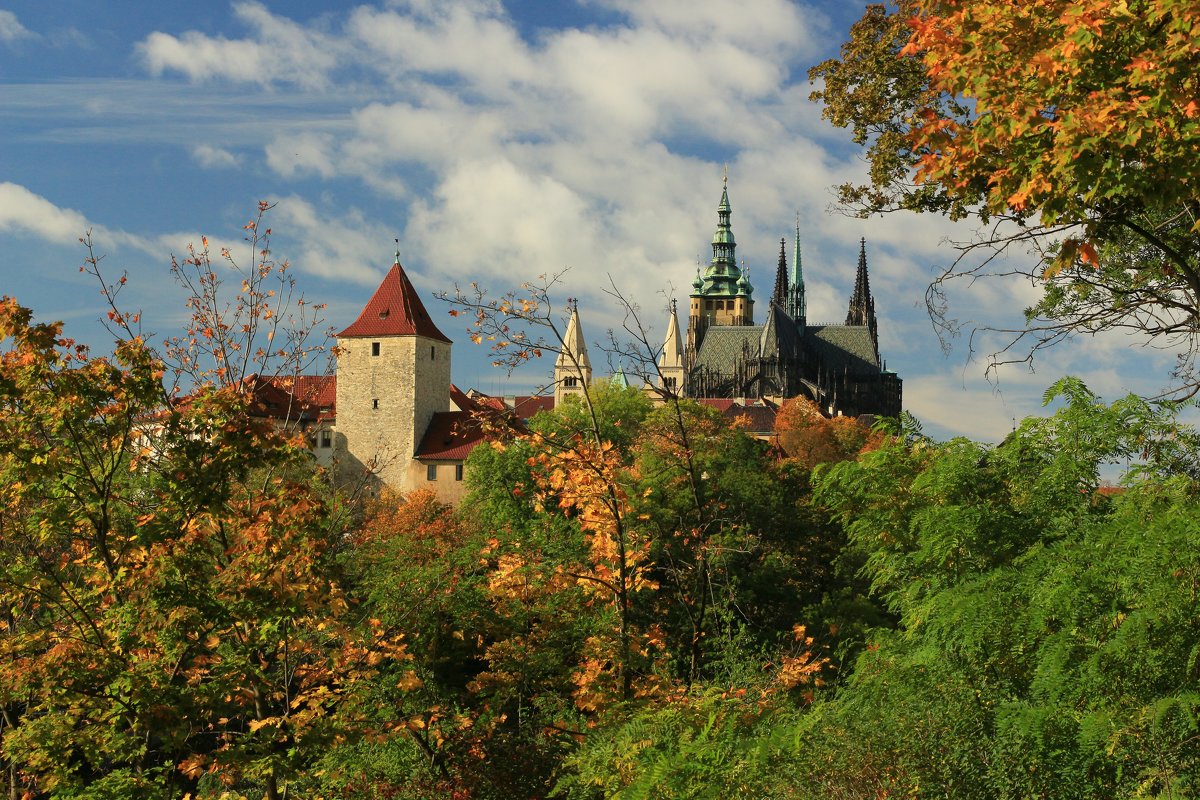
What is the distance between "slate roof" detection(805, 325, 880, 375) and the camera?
128 m

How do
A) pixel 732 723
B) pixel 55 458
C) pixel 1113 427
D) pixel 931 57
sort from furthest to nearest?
pixel 1113 427
pixel 55 458
pixel 732 723
pixel 931 57

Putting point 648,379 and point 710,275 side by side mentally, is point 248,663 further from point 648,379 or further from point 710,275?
point 710,275

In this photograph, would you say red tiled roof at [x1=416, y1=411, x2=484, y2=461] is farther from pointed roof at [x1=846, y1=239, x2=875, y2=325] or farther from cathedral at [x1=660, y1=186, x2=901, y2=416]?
pointed roof at [x1=846, y1=239, x2=875, y2=325]

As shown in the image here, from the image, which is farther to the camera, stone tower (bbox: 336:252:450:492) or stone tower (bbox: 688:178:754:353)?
stone tower (bbox: 688:178:754:353)

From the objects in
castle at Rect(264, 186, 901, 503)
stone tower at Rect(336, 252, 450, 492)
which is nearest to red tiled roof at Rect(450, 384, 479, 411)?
castle at Rect(264, 186, 901, 503)

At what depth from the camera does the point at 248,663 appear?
35.1 ft

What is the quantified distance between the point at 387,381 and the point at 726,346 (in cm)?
6152

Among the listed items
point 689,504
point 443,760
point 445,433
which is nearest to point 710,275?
point 445,433

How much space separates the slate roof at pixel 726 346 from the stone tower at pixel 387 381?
58.3 meters

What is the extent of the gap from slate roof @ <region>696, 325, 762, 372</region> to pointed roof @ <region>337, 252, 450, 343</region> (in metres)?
57.6

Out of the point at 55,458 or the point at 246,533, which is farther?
the point at 246,533

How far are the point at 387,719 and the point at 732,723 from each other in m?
5.83

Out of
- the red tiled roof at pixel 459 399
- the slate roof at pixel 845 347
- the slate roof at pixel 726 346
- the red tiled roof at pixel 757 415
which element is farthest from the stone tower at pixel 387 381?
the slate roof at pixel 845 347

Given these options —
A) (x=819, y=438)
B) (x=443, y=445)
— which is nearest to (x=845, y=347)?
(x=819, y=438)
